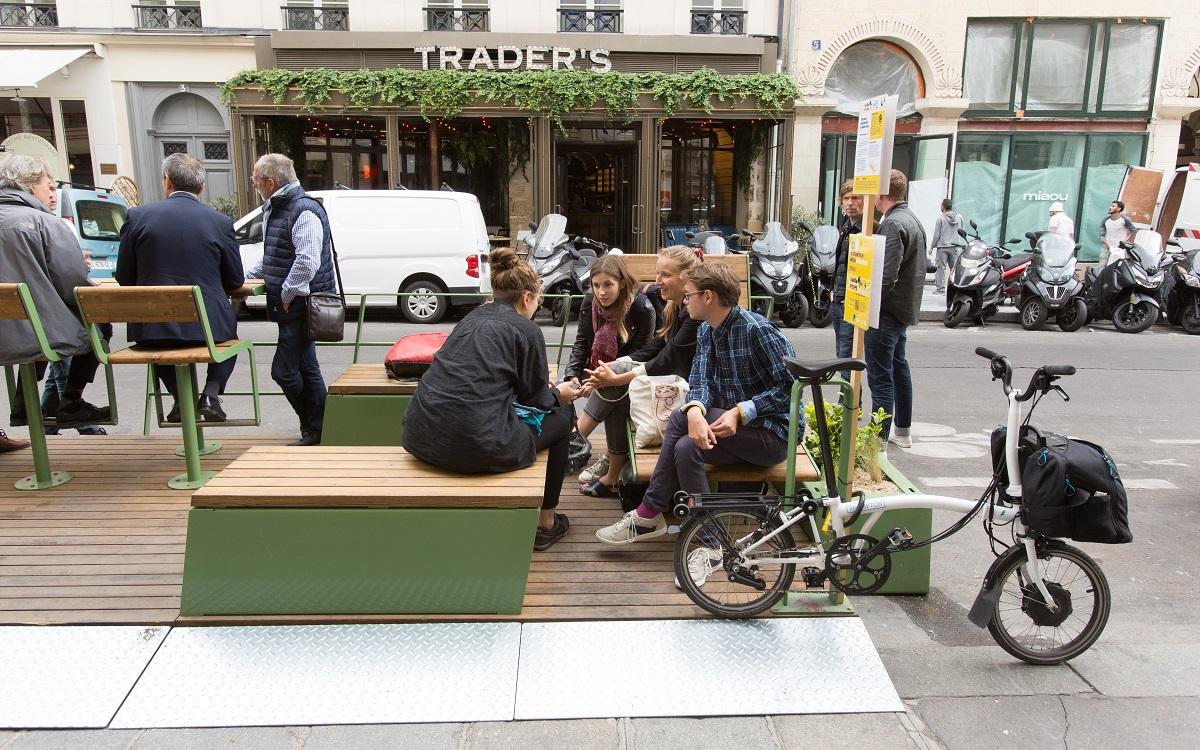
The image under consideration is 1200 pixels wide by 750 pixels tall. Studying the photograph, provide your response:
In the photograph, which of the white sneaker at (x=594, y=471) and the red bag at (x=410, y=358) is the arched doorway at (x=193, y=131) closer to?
the red bag at (x=410, y=358)

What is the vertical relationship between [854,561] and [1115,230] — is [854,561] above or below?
below

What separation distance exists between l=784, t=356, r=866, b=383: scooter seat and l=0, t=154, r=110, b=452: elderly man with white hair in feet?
12.7

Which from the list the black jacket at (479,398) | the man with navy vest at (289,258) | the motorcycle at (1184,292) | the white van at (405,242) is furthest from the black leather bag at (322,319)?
the motorcycle at (1184,292)

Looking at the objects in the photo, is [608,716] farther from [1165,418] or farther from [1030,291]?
[1030,291]

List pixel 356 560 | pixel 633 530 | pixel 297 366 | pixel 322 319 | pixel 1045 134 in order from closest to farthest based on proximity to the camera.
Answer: pixel 356 560 < pixel 633 530 < pixel 322 319 < pixel 297 366 < pixel 1045 134

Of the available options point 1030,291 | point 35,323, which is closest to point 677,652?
point 35,323

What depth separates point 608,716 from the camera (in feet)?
9.43

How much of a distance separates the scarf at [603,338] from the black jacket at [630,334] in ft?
0.12

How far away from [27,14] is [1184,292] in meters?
21.7

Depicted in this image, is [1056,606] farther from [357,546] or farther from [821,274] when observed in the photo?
[821,274]

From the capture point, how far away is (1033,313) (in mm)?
12781

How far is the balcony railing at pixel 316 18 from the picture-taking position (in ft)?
58.3

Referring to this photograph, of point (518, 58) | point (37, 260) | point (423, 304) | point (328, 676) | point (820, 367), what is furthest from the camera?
point (518, 58)

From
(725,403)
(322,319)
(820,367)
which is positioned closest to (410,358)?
(322,319)
